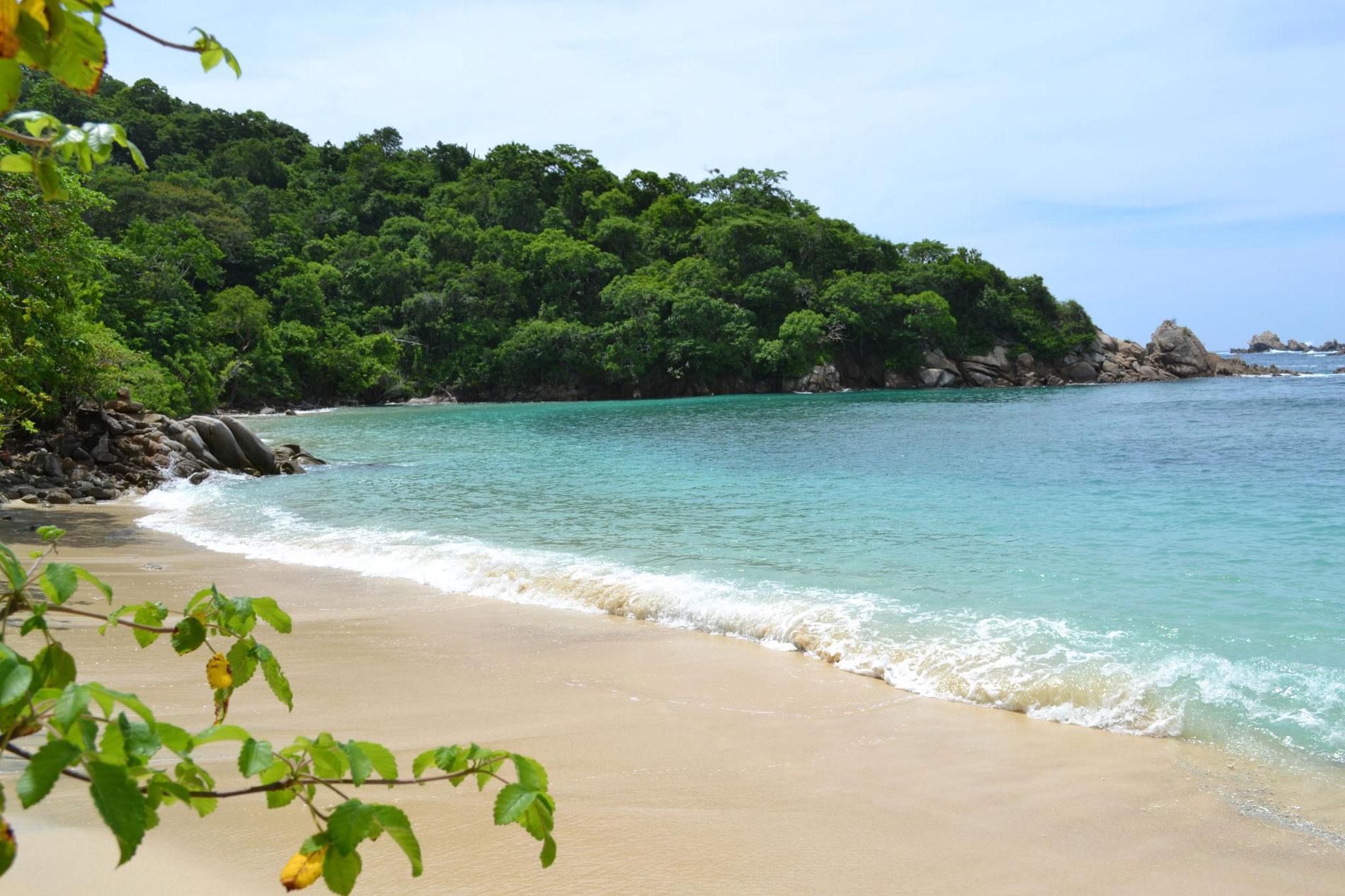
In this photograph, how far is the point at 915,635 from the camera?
24.4 ft


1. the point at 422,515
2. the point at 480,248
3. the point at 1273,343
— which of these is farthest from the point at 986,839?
the point at 1273,343

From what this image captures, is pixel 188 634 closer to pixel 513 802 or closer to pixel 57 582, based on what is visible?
pixel 57 582

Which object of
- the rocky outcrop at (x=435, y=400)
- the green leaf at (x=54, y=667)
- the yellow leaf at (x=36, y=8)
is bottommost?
the green leaf at (x=54, y=667)

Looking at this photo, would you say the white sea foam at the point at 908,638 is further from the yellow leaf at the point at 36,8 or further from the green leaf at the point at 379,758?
the yellow leaf at the point at 36,8

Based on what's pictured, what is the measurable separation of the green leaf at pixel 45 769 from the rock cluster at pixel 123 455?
1854cm

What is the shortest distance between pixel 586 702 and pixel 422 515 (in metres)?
9.51

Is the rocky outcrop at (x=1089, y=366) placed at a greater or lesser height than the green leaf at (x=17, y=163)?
greater

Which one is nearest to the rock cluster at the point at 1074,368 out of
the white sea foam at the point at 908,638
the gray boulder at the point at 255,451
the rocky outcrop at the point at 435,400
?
the rocky outcrop at the point at 435,400

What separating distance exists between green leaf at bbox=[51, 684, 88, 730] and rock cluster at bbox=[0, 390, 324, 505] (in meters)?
18.5

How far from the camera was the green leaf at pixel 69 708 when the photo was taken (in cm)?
106

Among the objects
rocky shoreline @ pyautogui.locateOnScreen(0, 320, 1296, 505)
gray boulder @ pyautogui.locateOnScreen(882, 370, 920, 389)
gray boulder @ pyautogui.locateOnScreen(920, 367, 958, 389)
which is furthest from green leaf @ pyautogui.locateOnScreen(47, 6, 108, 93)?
gray boulder @ pyautogui.locateOnScreen(882, 370, 920, 389)

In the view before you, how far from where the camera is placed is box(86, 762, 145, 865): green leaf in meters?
1.03

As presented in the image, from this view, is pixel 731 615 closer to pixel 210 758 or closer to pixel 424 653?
pixel 424 653

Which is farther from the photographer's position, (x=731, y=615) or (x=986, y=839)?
(x=731, y=615)
